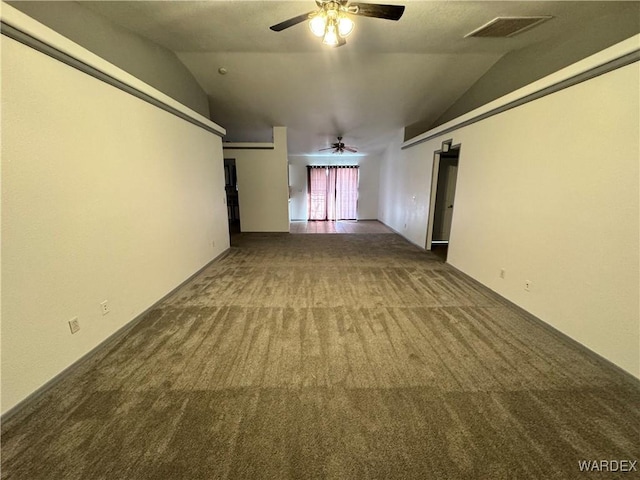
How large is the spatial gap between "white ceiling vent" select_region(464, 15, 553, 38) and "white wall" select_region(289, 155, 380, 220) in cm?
585

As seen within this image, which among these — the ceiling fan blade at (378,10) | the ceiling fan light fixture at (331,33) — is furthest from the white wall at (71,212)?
the ceiling fan blade at (378,10)

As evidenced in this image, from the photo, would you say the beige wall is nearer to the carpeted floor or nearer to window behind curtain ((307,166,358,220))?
the carpeted floor

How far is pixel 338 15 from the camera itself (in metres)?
2.17

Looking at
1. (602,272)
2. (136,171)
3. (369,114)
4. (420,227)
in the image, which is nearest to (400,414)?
(602,272)

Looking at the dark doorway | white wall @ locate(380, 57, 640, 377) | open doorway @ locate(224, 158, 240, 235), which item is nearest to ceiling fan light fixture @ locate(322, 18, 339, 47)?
white wall @ locate(380, 57, 640, 377)

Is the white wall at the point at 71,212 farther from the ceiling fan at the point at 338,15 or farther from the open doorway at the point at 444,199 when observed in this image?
the open doorway at the point at 444,199

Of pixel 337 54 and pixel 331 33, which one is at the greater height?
pixel 337 54

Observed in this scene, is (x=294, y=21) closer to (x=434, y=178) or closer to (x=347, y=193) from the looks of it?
(x=434, y=178)

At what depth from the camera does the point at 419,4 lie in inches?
103

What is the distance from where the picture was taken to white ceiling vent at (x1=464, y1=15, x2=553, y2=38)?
279 centimetres

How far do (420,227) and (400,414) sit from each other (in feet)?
14.6

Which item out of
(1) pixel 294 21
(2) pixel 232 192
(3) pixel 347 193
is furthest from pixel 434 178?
(2) pixel 232 192

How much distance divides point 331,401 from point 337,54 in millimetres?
4378

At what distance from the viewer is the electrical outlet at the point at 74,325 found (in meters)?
1.82
